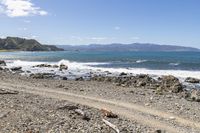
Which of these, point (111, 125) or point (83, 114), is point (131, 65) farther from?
point (111, 125)

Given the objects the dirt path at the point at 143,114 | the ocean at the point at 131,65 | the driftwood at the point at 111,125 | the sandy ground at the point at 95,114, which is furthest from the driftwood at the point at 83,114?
Result: the ocean at the point at 131,65

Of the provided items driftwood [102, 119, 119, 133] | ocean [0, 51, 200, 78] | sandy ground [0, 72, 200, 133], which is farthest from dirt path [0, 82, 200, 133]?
ocean [0, 51, 200, 78]

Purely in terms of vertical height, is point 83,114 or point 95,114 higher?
point 83,114

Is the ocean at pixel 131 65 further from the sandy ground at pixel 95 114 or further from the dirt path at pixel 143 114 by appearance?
the dirt path at pixel 143 114

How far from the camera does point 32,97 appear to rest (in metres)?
22.8

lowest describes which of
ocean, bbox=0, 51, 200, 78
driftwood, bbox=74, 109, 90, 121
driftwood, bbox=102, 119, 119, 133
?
ocean, bbox=0, 51, 200, 78

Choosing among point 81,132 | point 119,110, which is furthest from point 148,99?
point 81,132

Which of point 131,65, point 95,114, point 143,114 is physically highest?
point 95,114

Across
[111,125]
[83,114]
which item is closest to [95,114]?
[83,114]

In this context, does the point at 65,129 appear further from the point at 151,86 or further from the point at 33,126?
the point at 151,86

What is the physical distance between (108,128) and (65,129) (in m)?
1.69

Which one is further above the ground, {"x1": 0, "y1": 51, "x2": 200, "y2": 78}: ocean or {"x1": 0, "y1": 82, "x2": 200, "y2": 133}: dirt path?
{"x1": 0, "y1": 82, "x2": 200, "y2": 133}: dirt path

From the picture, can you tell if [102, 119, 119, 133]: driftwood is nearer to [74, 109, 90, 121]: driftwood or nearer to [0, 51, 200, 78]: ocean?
[74, 109, 90, 121]: driftwood

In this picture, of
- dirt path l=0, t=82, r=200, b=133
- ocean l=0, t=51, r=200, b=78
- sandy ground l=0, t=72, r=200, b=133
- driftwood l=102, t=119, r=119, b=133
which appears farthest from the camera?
ocean l=0, t=51, r=200, b=78
